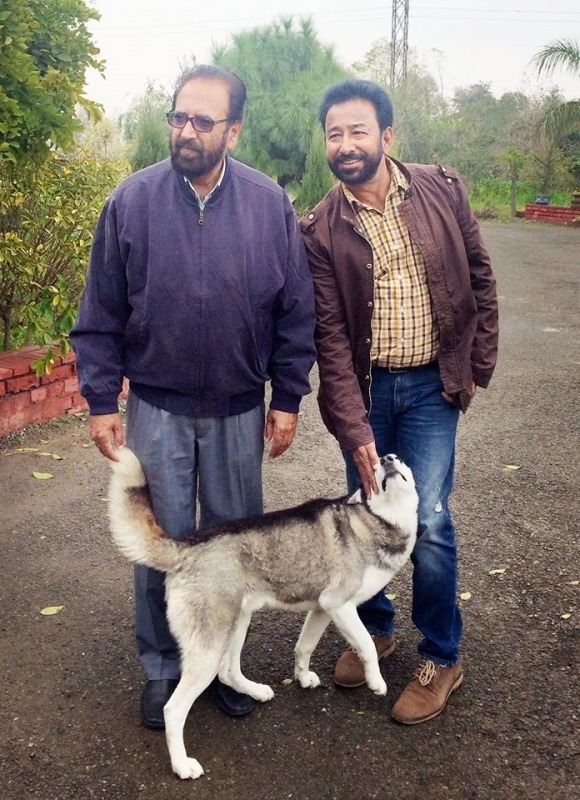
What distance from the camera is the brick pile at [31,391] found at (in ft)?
20.3

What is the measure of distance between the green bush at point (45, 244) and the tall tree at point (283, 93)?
1093cm

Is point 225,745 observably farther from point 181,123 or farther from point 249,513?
point 181,123

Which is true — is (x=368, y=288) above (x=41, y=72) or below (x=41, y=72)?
below

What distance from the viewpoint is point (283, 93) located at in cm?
1877

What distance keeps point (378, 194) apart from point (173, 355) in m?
1.00

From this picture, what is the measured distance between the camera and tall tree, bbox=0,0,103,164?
5.44 metres

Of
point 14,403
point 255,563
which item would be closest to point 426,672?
point 255,563

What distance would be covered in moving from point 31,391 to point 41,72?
2323mm

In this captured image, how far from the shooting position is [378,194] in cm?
321

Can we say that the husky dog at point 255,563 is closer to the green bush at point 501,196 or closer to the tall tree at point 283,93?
the tall tree at point 283,93

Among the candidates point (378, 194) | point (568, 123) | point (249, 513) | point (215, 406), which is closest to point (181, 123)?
point (378, 194)

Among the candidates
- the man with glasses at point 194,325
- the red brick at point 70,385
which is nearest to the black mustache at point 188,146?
the man with glasses at point 194,325

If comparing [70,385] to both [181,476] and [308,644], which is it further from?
[308,644]

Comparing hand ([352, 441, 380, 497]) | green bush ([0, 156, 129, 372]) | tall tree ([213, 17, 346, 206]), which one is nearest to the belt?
hand ([352, 441, 380, 497])
